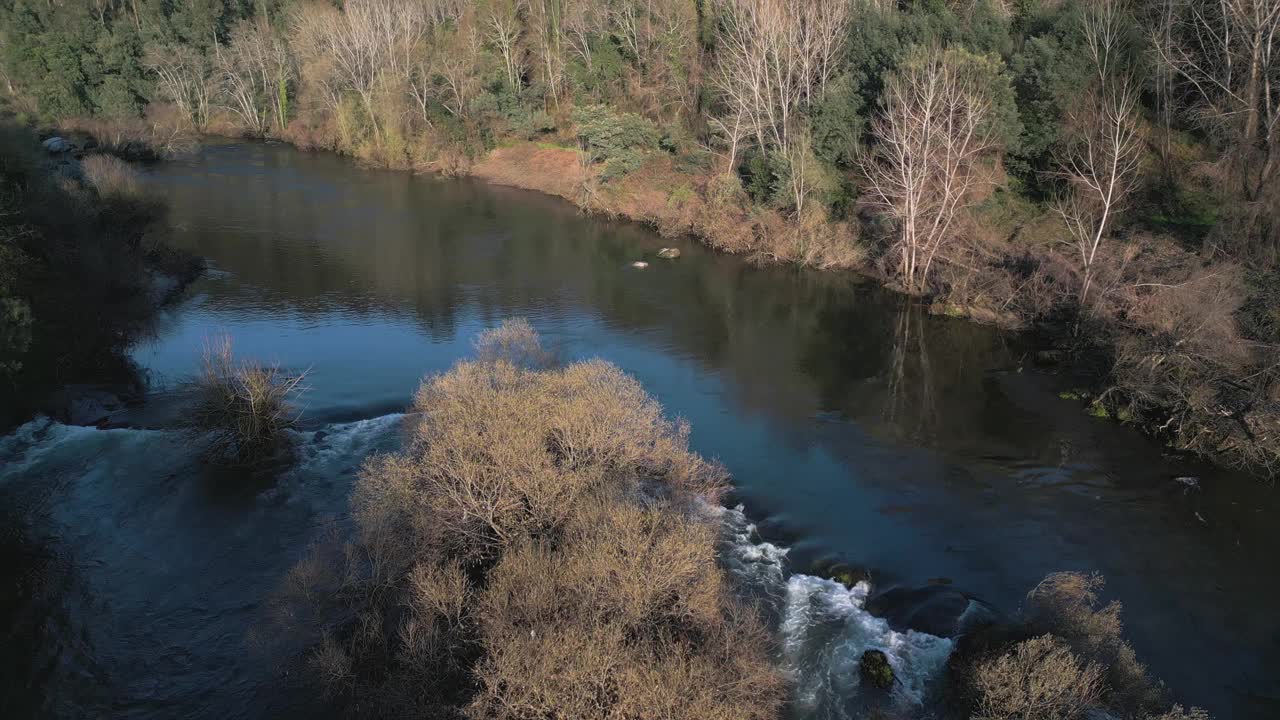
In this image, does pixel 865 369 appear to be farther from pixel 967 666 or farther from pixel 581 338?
pixel 967 666

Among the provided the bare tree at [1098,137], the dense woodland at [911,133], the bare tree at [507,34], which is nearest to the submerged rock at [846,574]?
the dense woodland at [911,133]

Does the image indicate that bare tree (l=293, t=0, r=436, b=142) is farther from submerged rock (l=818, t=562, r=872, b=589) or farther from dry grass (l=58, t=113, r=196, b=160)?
submerged rock (l=818, t=562, r=872, b=589)

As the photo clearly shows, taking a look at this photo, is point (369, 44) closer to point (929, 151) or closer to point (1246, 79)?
point (929, 151)

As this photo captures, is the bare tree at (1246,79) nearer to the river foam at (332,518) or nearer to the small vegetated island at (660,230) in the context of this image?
the small vegetated island at (660,230)

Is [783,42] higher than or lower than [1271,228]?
higher

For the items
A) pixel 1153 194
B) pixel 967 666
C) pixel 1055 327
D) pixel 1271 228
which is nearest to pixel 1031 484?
pixel 967 666

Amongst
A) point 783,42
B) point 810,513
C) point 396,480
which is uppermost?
point 783,42

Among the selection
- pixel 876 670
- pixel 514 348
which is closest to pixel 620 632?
pixel 876 670
